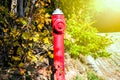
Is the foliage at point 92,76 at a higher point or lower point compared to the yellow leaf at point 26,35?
lower

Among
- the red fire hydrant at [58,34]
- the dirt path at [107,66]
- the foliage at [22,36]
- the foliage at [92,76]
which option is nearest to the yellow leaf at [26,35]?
the foliage at [22,36]

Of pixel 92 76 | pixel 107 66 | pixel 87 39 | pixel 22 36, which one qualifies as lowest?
pixel 107 66

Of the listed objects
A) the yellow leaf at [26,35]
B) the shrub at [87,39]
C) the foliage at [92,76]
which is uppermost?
the yellow leaf at [26,35]

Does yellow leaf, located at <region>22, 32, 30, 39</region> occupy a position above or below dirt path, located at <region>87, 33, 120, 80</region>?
above

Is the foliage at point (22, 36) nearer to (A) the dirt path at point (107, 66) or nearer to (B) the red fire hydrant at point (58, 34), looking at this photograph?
(B) the red fire hydrant at point (58, 34)

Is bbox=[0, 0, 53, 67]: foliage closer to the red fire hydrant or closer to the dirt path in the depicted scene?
the red fire hydrant

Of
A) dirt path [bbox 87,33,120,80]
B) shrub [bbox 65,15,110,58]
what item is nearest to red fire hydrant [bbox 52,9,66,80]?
dirt path [bbox 87,33,120,80]

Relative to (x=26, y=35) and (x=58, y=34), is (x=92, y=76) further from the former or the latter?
(x=58, y=34)

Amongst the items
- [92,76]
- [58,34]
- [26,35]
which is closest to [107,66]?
[92,76]

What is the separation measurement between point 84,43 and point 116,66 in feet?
3.78

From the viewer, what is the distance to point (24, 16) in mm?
6562

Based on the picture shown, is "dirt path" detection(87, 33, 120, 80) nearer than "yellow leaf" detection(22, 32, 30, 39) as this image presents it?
No

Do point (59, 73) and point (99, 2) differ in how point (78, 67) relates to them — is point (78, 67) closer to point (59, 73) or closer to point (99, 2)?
point (59, 73)

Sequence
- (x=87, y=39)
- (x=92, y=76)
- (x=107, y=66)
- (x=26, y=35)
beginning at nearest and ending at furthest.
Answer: (x=26, y=35), (x=92, y=76), (x=87, y=39), (x=107, y=66)
